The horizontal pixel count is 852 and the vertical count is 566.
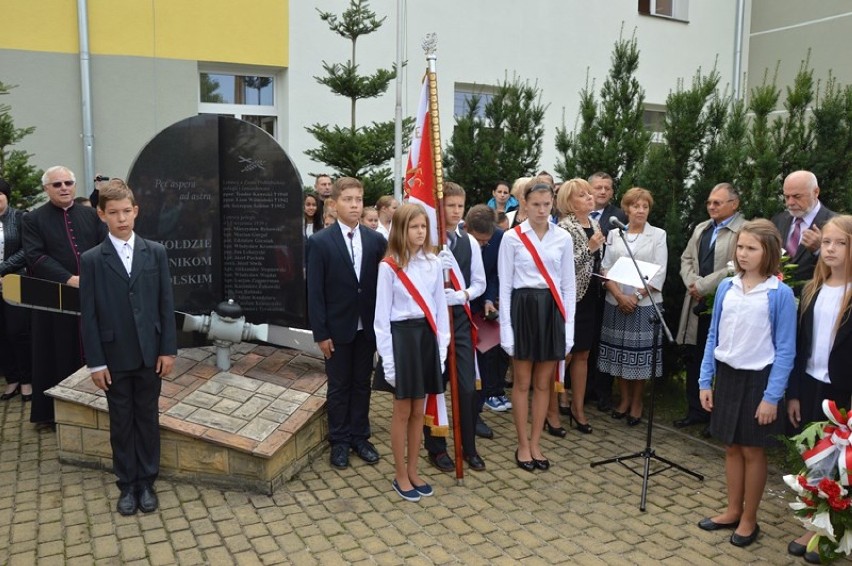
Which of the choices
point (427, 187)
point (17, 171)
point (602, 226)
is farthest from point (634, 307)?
point (17, 171)

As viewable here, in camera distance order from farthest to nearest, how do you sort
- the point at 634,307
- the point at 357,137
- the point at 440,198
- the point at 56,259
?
the point at 357,137 < the point at 634,307 < the point at 56,259 < the point at 440,198

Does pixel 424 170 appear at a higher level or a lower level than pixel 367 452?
higher

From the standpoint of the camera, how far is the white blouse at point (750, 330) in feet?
13.0

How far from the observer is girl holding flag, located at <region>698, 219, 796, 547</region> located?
392 centimetres

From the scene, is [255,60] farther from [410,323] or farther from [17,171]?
[410,323]

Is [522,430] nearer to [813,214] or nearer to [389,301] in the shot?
[389,301]

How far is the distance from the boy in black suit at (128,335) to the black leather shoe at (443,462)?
1868 millimetres

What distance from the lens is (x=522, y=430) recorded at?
5.14 meters

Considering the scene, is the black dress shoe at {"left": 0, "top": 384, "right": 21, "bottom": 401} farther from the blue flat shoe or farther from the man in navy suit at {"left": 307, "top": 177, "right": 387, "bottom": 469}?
the blue flat shoe

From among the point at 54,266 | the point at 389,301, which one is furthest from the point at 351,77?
the point at 389,301

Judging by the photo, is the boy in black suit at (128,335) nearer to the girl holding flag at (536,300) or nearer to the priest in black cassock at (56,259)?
the priest in black cassock at (56,259)

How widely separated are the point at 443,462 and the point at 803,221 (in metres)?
3.15

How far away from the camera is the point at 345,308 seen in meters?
5.03

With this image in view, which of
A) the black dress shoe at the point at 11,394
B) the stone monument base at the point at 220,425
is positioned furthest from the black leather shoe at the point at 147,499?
the black dress shoe at the point at 11,394
